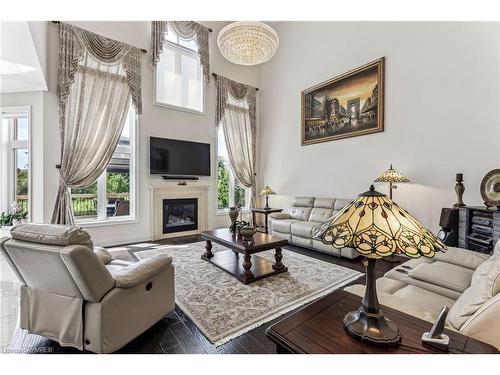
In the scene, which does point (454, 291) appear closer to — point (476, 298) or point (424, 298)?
point (424, 298)

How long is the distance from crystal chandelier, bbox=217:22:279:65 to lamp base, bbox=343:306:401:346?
11.7 ft

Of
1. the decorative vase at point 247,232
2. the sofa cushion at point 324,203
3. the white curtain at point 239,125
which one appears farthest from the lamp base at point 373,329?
the white curtain at point 239,125

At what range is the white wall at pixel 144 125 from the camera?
13.3 feet

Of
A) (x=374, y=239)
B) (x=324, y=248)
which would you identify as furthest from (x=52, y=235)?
(x=324, y=248)

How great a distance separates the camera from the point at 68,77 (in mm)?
4066

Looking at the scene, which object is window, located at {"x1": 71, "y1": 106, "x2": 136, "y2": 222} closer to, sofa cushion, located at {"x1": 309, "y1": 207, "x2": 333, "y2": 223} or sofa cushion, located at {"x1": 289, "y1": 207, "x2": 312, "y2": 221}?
sofa cushion, located at {"x1": 289, "y1": 207, "x2": 312, "y2": 221}

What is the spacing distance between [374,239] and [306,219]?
14.0 feet

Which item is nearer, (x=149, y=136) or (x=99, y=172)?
(x=99, y=172)

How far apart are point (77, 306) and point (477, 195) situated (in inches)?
182

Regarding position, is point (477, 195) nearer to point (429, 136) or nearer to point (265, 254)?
point (429, 136)

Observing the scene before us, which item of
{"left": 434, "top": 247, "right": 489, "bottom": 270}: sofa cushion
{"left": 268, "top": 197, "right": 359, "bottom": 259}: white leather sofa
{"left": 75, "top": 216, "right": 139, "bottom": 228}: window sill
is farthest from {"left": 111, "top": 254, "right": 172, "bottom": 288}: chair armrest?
{"left": 75, "top": 216, "right": 139, "bottom": 228}: window sill

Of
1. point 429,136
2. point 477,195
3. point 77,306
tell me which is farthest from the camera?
point 429,136

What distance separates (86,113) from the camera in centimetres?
428

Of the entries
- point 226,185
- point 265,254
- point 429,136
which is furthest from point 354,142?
point 226,185
